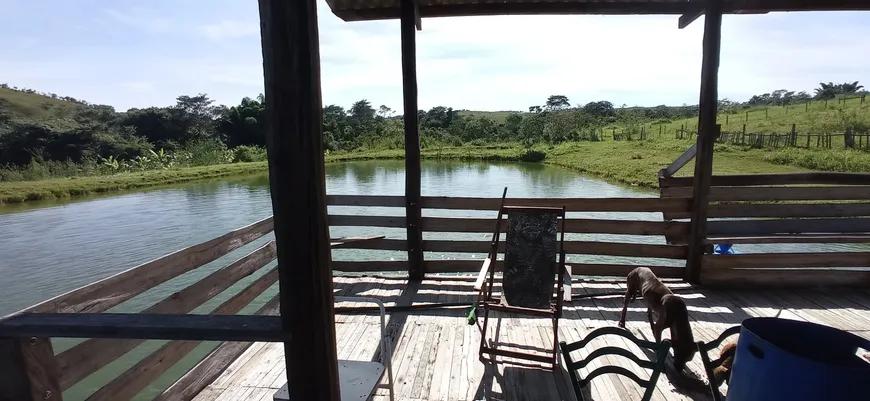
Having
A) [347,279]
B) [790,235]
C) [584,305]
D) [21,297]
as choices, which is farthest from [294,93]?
[21,297]

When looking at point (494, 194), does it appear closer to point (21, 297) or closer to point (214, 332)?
point (21, 297)

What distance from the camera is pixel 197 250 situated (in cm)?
245

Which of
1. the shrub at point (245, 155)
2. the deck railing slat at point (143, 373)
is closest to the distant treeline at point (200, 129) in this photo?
the shrub at point (245, 155)

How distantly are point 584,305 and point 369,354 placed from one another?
192cm

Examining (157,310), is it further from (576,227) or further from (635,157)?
(635,157)

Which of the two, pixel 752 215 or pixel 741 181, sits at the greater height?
pixel 741 181

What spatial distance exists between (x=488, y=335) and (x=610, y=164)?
20480mm

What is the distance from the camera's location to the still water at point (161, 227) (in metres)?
7.13

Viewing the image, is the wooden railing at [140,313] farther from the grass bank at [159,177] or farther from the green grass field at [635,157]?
the green grass field at [635,157]

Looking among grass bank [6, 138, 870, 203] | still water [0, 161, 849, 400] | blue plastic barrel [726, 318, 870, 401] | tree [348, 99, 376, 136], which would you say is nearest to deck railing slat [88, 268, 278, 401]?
blue plastic barrel [726, 318, 870, 401]

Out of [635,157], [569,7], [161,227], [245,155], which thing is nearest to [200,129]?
[245,155]

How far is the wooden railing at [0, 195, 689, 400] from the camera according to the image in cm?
112

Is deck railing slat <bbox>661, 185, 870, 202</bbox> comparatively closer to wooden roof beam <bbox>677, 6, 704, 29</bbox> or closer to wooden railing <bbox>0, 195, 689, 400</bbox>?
wooden railing <bbox>0, 195, 689, 400</bbox>

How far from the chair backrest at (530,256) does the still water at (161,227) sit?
341 centimetres
